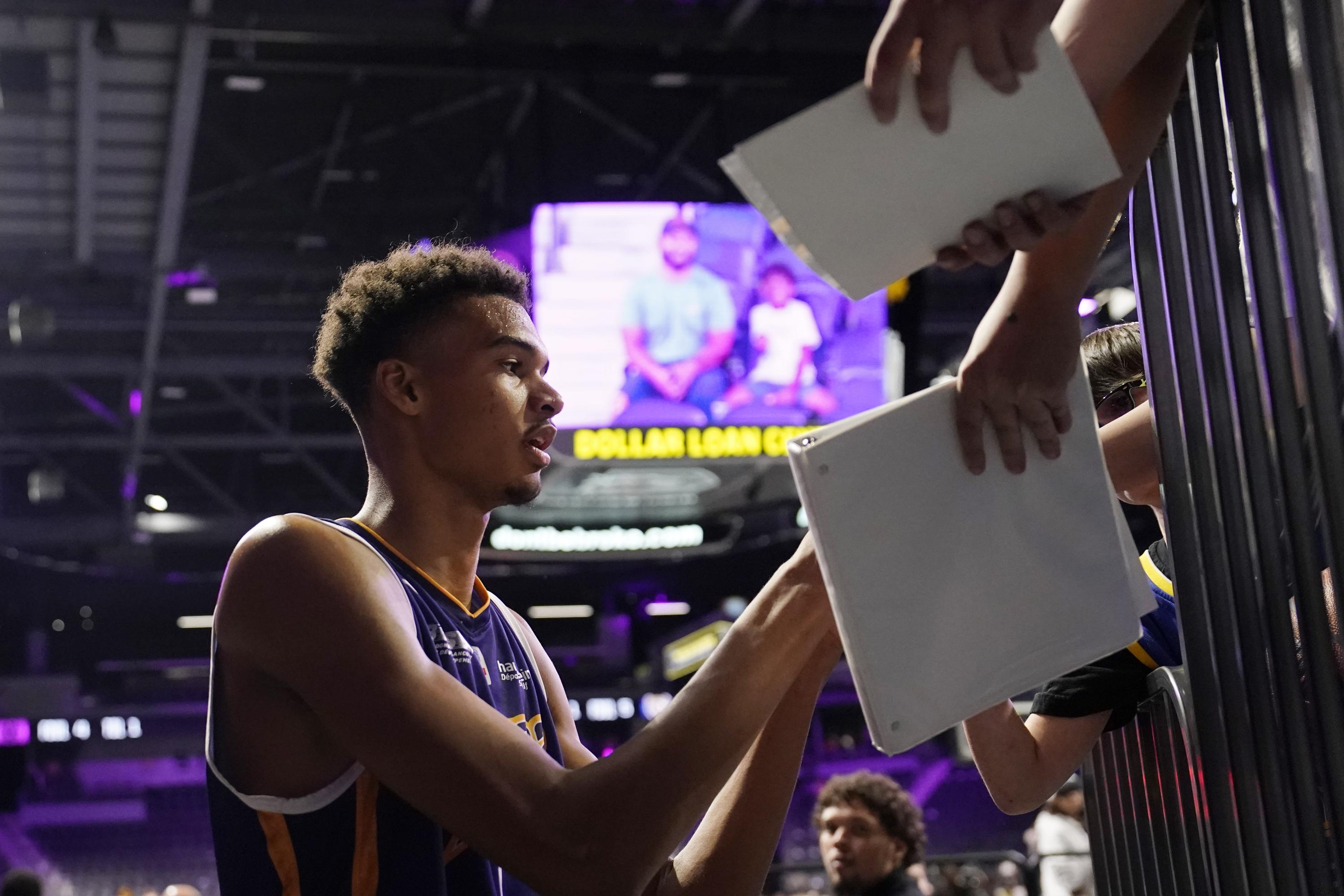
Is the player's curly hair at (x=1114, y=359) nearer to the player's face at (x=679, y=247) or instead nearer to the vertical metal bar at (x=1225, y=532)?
the vertical metal bar at (x=1225, y=532)

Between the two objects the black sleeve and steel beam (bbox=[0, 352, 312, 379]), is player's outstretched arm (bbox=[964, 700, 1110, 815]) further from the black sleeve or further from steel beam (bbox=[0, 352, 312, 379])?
steel beam (bbox=[0, 352, 312, 379])

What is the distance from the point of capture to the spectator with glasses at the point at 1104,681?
5.39 ft

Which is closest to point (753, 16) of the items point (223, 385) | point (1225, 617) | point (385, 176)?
point (385, 176)

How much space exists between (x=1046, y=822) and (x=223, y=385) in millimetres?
9006

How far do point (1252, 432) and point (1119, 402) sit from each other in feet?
2.30

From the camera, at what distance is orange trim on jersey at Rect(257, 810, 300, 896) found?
1.56m

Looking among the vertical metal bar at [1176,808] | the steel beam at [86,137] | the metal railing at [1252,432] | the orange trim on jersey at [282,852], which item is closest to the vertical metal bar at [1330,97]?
the metal railing at [1252,432]

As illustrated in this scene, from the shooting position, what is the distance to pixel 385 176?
12.0 m

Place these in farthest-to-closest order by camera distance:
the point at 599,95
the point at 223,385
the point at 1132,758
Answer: the point at 223,385 → the point at 599,95 → the point at 1132,758

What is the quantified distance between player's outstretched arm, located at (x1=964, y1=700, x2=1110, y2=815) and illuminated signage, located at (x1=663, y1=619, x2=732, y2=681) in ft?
41.7

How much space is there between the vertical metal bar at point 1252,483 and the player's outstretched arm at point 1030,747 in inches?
24.2

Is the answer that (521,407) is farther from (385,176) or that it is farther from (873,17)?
(385,176)

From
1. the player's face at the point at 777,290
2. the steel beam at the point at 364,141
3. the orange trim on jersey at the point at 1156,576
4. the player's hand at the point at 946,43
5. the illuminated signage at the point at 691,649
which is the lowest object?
the orange trim on jersey at the point at 1156,576

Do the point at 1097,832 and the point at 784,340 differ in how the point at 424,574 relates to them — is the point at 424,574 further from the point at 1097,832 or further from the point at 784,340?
the point at 784,340
